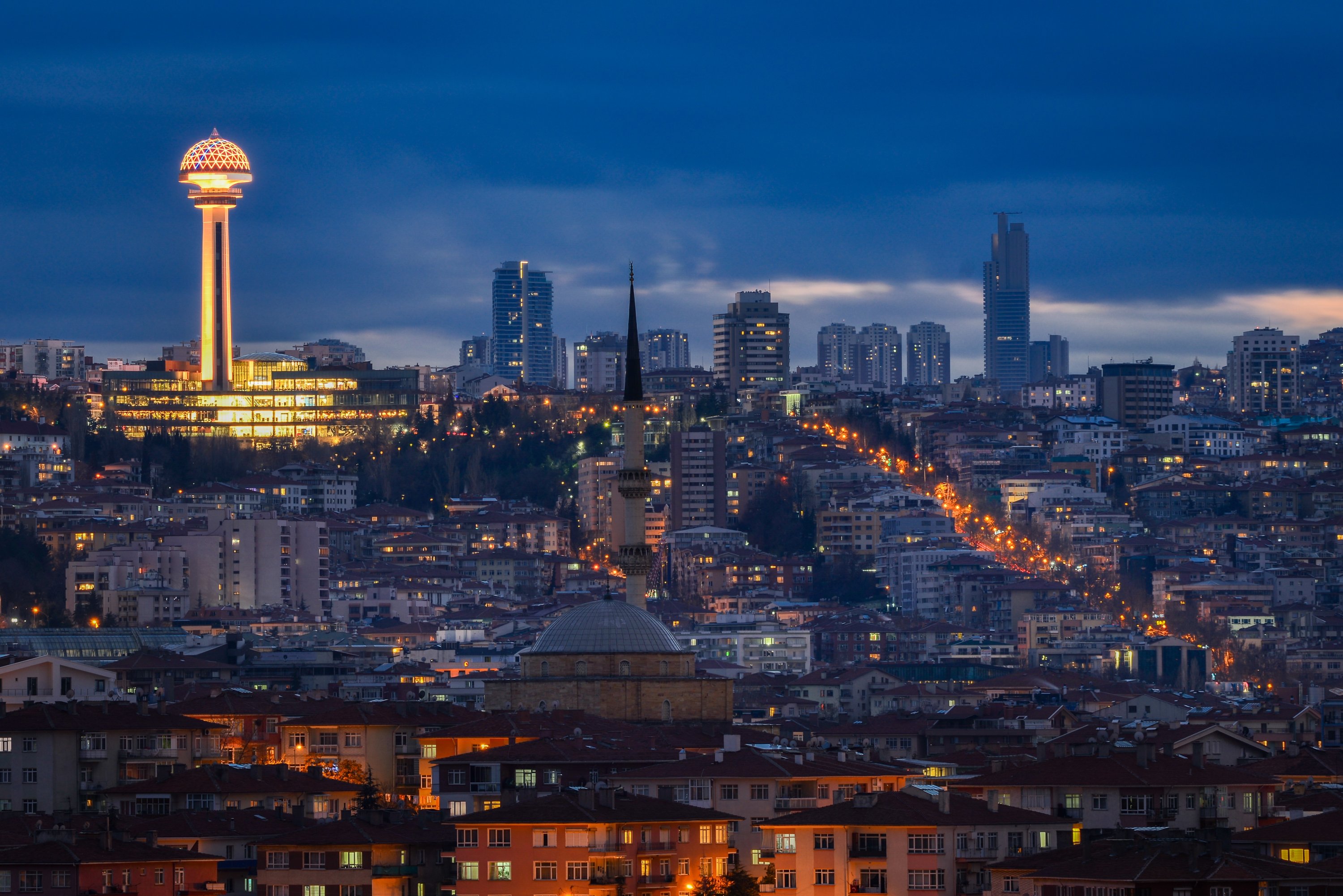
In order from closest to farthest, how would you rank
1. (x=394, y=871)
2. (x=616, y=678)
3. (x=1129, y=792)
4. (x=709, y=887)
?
1. (x=709, y=887)
2. (x=394, y=871)
3. (x=1129, y=792)
4. (x=616, y=678)

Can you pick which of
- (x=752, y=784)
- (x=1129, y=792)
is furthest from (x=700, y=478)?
(x=1129, y=792)

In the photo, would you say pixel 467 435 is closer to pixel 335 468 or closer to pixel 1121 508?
pixel 335 468

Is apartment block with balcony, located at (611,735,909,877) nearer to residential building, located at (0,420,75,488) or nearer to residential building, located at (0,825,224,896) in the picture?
residential building, located at (0,825,224,896)

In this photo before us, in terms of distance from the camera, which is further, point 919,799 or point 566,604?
point 566,604

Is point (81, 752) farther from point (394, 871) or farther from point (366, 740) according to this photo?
point (394, 871)

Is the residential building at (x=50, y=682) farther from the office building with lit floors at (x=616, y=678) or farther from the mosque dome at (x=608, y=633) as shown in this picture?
the mosque dome at (x=608, y=633)

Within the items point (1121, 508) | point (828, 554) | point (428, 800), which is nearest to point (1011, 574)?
point (828, 554)
